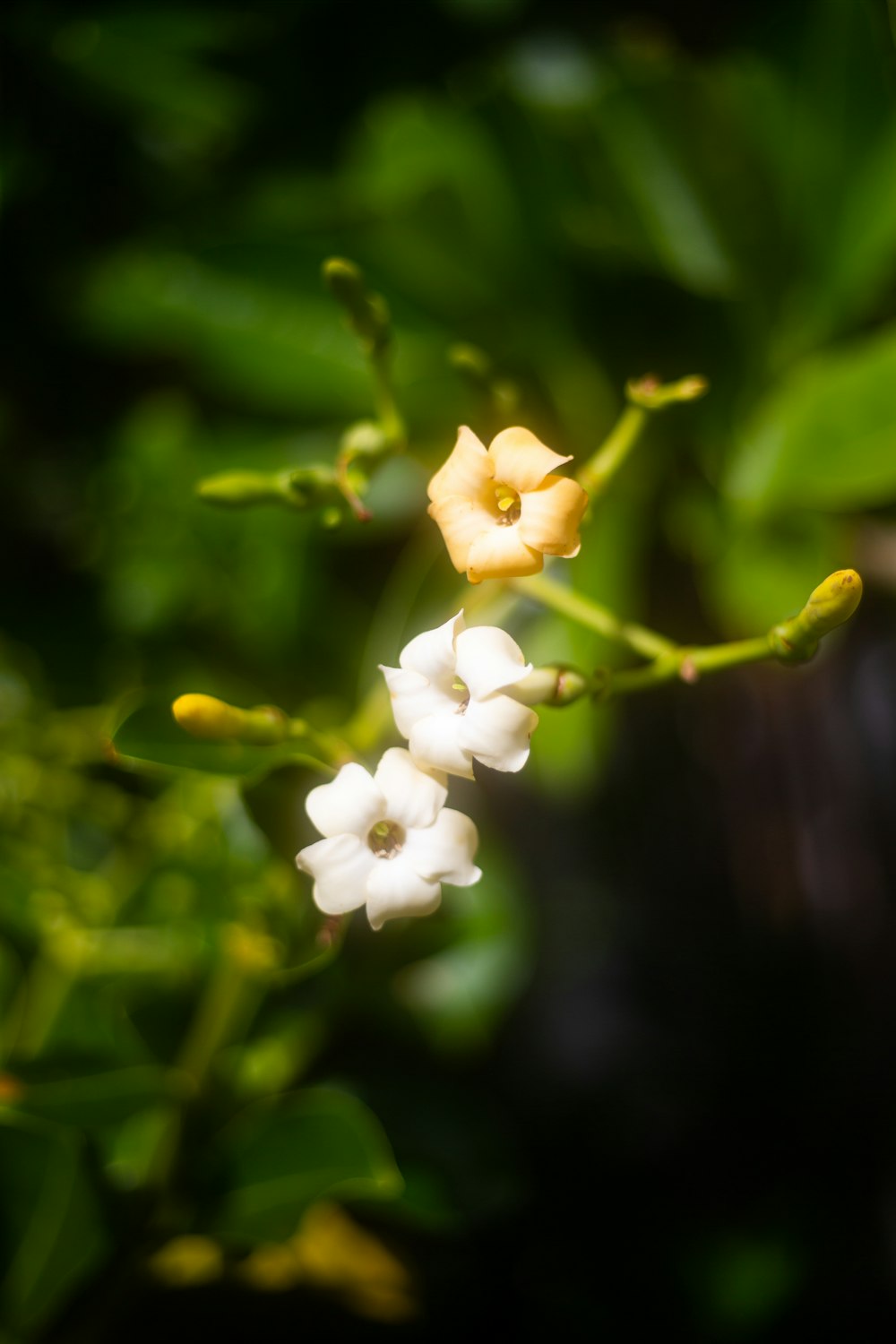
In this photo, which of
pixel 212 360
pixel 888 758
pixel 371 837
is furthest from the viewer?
pixel 888 758

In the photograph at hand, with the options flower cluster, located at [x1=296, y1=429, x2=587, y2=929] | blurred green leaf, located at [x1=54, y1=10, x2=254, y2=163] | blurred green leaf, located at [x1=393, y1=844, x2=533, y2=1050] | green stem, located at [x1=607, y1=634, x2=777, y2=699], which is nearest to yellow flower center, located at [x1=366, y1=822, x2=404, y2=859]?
flower cluster, located at [x1=296, y1=429, x2=587, y2=929]

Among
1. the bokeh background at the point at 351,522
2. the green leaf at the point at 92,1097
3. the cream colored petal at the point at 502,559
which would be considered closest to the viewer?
the cream colored petal at the point at 502,559

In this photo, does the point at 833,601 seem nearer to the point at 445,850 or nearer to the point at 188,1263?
the point at 445,850

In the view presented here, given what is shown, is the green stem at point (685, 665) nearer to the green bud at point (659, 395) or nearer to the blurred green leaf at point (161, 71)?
the green bud at point (659, 395)

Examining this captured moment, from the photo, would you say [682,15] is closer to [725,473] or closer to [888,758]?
[725,473]

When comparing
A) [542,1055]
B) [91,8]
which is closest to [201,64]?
[91,8]

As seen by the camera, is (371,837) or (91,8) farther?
(91,8)

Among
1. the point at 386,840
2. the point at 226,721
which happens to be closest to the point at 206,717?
the point at 226,721

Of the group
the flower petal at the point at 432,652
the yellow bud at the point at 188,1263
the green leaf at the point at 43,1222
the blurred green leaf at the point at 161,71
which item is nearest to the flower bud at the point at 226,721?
the flower petal at the point at 432,652
